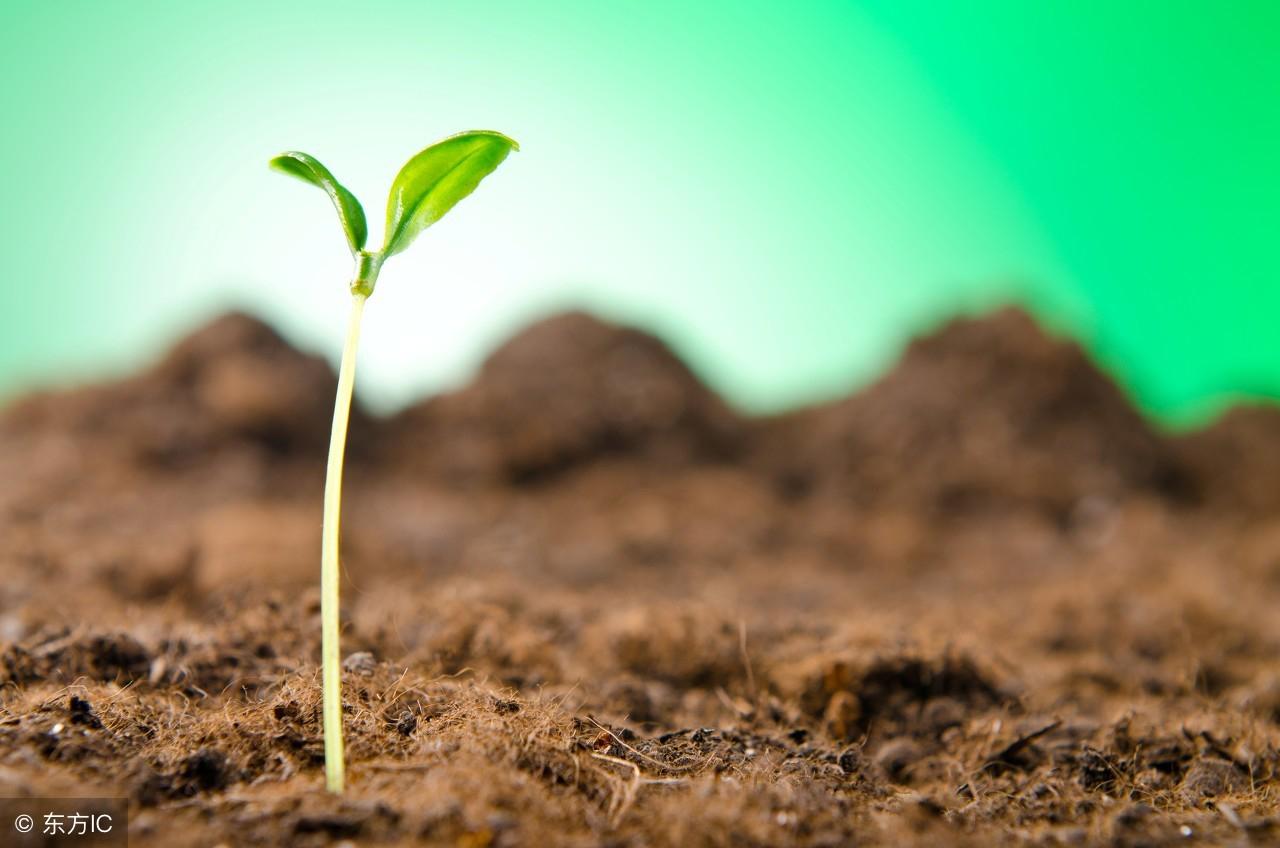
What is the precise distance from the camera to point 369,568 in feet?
8.12

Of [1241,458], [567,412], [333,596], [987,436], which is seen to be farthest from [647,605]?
[1241,458]

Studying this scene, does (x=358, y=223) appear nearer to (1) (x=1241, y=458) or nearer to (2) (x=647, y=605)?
(2) (x=647, y=605)

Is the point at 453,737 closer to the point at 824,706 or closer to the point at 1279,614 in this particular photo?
the point at 824,706

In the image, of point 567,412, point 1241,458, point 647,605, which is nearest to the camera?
point 647,605

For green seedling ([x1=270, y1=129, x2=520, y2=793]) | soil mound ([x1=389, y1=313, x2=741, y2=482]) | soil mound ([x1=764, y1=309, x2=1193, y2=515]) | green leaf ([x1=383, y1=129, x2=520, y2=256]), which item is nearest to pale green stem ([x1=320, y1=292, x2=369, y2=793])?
green seedling ([x1=270, y1=129, x2=520, y2=793])

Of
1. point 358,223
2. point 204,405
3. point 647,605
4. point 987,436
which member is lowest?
point 647,605

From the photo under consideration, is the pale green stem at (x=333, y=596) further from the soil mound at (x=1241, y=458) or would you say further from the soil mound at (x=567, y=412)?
the soil mound at (x=1241, y=458)

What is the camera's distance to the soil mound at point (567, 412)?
382cm

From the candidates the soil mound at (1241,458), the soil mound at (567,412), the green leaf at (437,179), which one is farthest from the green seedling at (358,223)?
the soil mound at (1241,458)

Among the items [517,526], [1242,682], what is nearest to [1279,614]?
[1242,682]

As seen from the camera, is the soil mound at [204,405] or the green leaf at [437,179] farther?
the soil mound at [204,405]

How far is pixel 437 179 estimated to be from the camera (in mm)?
865

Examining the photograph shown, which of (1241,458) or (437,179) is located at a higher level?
(437,179)

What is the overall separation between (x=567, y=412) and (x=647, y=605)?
2.11m
